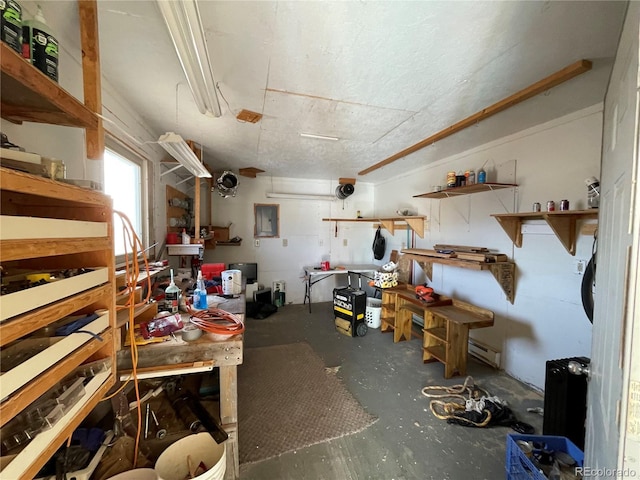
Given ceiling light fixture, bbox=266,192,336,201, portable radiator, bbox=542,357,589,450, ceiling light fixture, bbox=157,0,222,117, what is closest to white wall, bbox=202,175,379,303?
ceiling light fixture, bbox=266,192,336,201

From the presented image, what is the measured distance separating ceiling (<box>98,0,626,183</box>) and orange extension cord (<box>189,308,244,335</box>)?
1.56m

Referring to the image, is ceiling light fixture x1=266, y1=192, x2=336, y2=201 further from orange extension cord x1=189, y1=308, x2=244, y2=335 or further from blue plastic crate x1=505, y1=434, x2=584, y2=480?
blue plastic crate x1=505, y1=434, x2=584, y2=480

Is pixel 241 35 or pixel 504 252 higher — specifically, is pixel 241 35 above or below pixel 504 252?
above

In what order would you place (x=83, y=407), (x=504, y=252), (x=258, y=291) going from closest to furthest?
(x=83, y=407), (x=504, y=252), (x=258, y=291)

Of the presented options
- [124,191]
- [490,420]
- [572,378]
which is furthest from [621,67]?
[124,191]

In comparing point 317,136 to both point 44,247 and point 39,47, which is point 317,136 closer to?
point 39,47

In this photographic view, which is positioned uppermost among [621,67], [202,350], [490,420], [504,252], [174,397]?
[621,67]

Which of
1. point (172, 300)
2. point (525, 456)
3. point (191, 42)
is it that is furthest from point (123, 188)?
point (525, 456)

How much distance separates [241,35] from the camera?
1.29 metres

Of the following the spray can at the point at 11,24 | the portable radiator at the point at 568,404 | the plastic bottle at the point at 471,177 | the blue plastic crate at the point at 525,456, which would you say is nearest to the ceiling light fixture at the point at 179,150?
the spray can at the point at 11,24

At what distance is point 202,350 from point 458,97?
2386mm

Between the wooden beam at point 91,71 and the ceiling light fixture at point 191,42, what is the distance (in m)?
0.36

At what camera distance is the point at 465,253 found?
274 cm

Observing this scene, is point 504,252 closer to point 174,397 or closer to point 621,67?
point 621,67
